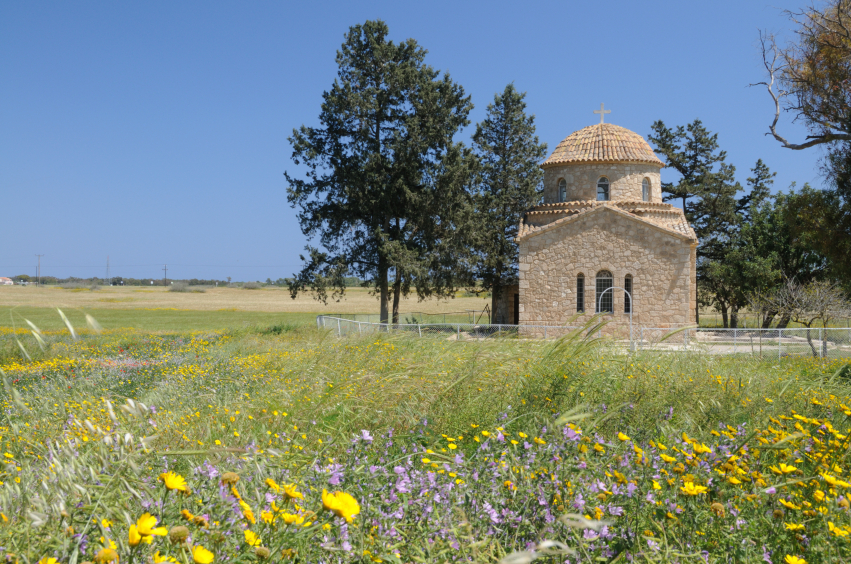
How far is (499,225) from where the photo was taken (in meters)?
35.1

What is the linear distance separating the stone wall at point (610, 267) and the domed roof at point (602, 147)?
12.4ft

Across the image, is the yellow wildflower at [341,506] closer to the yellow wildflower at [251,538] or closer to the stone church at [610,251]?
the yellow wildflower at [251,538]

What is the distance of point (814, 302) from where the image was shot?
86.1ft

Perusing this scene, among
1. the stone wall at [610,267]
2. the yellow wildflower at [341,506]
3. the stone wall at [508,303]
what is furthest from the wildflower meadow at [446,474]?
the stone wall at [508,303]

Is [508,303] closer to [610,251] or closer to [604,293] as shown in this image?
[604,293]

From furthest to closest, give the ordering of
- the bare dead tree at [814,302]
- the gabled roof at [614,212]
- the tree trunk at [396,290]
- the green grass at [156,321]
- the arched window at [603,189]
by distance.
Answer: the green grass at [156,321], the tree trunk at [396,290], the arched window at [603,189], the gabled roof at [614,212], the bare dead tree at [814,302]

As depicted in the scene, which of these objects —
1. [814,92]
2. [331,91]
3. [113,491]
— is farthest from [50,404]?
[331,91]

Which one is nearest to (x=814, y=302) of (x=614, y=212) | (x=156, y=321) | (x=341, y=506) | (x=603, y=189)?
(x=614, y=212)

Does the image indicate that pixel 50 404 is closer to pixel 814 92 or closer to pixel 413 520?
pixel 413 520

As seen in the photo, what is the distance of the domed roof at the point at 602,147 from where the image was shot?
2905 centimetres

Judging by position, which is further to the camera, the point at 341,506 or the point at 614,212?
the point at 614,212

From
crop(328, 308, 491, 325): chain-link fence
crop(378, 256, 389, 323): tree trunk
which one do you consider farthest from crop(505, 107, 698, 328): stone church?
crop(378, 256, 389, 323): tree trunk

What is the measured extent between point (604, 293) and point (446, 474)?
2509 cm

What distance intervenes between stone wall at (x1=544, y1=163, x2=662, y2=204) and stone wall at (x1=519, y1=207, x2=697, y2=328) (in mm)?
2745
